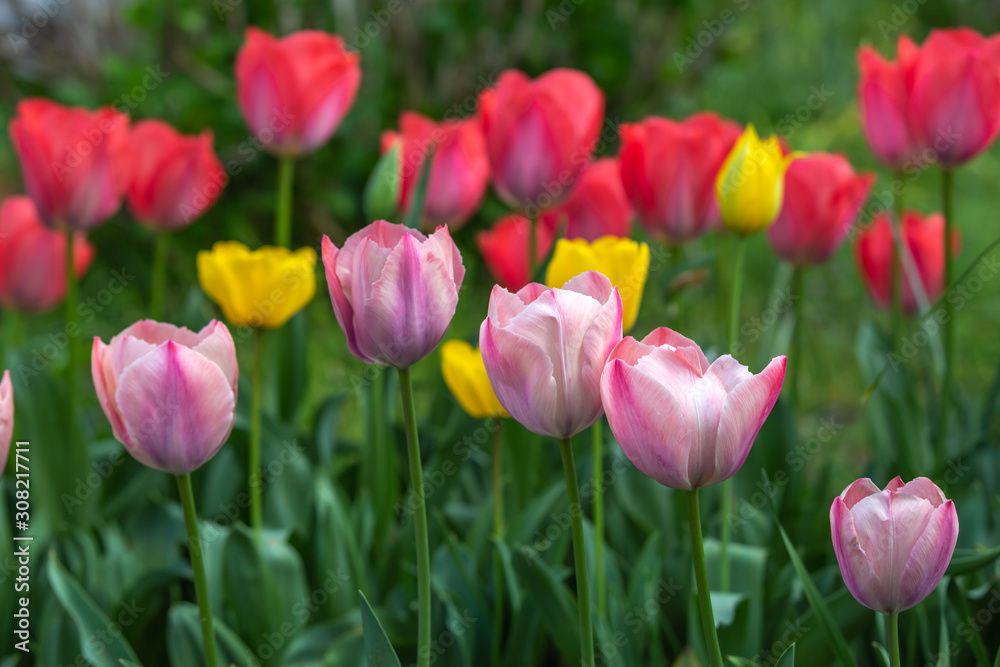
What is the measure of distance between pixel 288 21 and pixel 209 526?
7.27 ft

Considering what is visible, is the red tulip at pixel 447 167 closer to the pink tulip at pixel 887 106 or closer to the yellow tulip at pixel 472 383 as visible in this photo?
the yellow tulip at pixel 472 383

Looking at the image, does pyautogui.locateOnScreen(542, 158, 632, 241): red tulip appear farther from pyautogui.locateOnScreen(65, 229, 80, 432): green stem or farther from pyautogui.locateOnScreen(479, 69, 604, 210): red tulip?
pyautogui.locateOnScreen(65, 229, 80, 432): green stem

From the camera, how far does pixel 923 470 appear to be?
119 cm

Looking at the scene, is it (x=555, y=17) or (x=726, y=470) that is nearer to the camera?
(x=726, y=470)

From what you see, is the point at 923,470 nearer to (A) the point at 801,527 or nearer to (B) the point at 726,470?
(A) the point at 801,527

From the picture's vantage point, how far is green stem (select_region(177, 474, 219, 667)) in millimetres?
606

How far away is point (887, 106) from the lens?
1.17m

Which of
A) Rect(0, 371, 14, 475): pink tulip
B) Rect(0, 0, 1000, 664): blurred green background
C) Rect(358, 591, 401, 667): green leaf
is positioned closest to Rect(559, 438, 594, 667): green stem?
Rect(358, 591, 401, 667): green leaf

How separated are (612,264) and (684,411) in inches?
11.3

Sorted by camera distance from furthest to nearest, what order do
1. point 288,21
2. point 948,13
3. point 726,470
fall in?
point 948,13, point 288,21, point 726,470

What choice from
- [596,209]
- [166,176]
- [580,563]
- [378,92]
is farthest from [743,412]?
[378,92]

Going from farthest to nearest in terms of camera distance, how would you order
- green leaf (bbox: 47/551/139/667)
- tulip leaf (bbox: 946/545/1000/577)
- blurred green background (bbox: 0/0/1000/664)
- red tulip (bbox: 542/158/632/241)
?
blurred green background (bbox: 0/0/1000/664) → red tulip (bbox: 542/158/632/241) → green leaf (bbox: 47/551/139/667) → tulip leaf (bbox: 946/545/1000/577)

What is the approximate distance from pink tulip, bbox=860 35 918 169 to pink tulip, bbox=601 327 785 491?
700mm

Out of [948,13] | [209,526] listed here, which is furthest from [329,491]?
[948,13]
